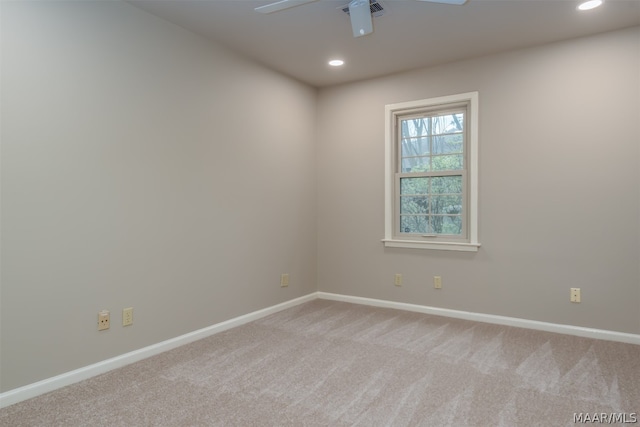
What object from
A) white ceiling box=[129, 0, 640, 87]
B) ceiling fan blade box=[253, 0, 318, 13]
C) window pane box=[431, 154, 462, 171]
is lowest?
window pane box=[431, 154, 462, 171]

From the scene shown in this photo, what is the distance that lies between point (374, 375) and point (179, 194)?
196cm

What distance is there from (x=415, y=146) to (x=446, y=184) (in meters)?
0.53

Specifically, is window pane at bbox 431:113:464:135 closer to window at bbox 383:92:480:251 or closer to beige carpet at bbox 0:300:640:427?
window at bbox 383:92:480:251

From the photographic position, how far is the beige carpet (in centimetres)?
204

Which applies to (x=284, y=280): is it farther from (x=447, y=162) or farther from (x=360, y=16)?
(x=360, y=16)

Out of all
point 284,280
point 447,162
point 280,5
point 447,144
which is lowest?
point 284,280

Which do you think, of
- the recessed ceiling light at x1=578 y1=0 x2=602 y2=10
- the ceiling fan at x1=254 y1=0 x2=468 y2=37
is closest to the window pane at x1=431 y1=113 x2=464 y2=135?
the recessed ceiling light at x1=578 y1=0 x2=602 y2=10

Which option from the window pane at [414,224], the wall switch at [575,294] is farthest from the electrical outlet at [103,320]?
the wall switch at [575,294]

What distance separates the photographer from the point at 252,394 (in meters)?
2.28

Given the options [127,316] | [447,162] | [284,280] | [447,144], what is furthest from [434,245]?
[127,316]

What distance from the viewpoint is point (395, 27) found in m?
3.09

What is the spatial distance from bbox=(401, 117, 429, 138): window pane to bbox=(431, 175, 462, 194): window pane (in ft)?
1.68

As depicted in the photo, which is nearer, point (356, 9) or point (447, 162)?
point (356, 9)

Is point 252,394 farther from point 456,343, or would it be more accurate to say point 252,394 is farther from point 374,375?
Answer: point 456,343
